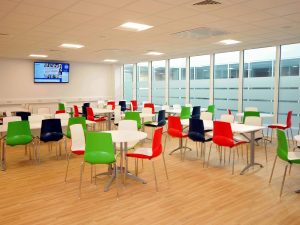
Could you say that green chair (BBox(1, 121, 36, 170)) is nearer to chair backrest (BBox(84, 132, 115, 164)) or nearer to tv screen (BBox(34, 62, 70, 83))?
chair backrest (BBox(84, 132, 115, 164))

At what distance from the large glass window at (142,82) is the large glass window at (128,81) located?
499mm

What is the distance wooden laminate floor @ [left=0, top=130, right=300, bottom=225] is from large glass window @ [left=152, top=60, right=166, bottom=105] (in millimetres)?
8047

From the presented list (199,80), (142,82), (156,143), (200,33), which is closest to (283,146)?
(156,143)

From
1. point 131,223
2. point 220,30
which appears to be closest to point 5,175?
point 131,223

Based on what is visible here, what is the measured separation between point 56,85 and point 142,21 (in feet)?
29.0

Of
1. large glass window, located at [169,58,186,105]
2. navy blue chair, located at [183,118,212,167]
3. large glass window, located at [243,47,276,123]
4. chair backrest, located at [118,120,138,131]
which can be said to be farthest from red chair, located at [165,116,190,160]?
large glass window, located at [169,58,186,105]

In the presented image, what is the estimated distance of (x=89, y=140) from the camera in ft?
13.1

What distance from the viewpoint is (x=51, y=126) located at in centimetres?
597

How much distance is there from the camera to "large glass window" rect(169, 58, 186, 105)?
1230cm

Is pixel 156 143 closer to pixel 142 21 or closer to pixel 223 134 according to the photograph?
pixel 223 134

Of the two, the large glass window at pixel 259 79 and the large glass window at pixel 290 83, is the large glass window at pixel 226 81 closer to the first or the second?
the large glass window at pixel 259 79

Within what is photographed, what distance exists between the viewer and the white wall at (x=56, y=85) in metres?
11.9

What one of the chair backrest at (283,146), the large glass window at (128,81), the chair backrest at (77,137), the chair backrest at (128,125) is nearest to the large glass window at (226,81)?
the large glass window at (128,81)

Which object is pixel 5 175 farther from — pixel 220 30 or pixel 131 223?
pixel 220 30
